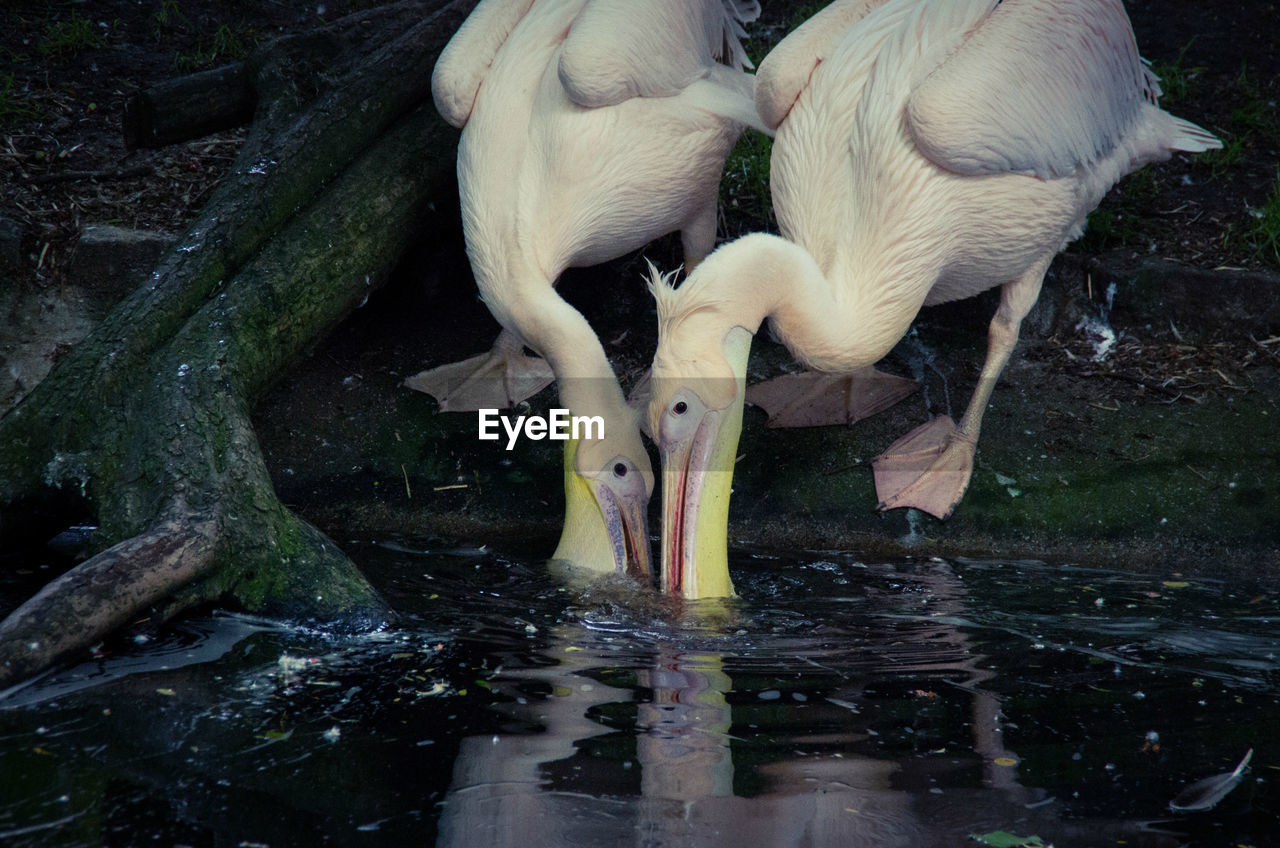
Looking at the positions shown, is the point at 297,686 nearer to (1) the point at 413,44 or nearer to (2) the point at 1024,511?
(2) the point at 1024,511

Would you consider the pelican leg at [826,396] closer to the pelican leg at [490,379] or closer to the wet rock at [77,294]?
the pelican leg at [490,379]

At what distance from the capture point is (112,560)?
2.79m

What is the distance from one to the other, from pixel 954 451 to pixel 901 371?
0.54 m

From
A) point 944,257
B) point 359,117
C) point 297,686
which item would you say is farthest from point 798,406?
point 297,686

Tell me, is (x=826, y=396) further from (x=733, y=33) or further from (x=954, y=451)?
(x=733, y=33)

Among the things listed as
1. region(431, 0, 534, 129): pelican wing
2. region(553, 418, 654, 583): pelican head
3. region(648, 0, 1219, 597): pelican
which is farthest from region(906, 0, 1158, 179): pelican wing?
region(431, 0, 534, 129): pelican wing

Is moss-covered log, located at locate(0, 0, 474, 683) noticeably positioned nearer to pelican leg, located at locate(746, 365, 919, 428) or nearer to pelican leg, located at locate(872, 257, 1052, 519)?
pelican leg, located at locate(746, 365, 919, 428)

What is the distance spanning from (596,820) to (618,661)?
0.77 metres

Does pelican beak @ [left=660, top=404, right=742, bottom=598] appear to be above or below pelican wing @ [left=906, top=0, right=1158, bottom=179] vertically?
below

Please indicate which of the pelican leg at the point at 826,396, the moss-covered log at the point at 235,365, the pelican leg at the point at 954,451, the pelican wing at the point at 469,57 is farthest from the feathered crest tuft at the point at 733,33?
the pelican leg at the point at 954,451

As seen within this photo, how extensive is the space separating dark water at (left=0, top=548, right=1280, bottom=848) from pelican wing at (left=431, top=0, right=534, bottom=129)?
1.62m

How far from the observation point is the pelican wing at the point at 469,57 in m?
4.07

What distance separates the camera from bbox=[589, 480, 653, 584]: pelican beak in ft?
12.1

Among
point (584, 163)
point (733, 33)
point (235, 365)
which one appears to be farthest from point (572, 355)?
point (733, 33)
